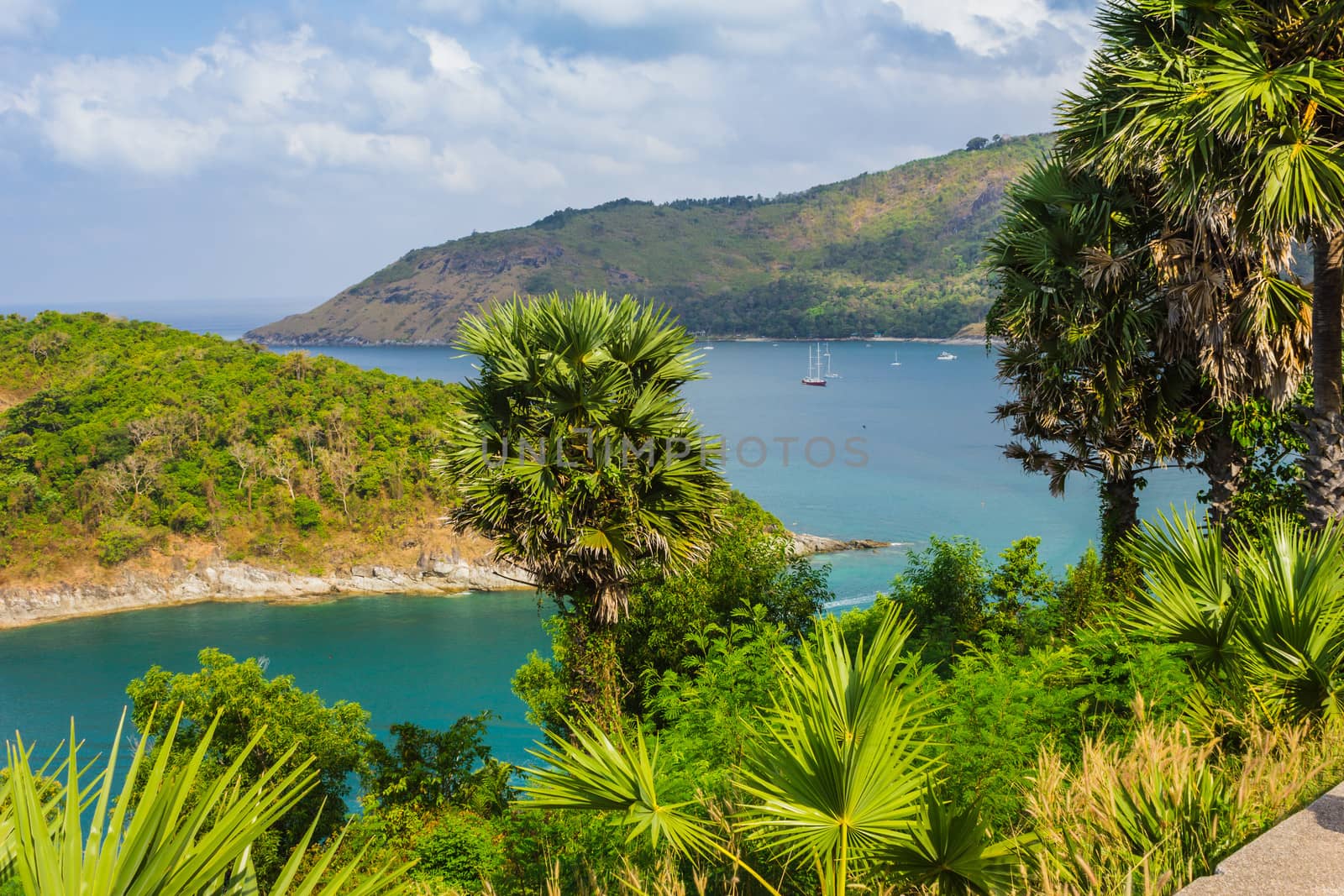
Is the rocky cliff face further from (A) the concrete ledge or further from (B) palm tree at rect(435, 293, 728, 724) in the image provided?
(A) the concrete ledge

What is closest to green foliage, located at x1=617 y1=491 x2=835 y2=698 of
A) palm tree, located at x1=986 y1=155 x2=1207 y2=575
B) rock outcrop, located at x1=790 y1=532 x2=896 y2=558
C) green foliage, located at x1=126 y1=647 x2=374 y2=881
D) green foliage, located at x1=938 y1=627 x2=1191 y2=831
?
palm tree, located at x1=986 y1=155 x2=1207 y2=575

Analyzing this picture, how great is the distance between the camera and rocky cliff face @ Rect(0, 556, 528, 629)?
5216 cm

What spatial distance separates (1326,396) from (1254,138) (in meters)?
2.34

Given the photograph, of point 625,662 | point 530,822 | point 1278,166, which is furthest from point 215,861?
point 625,662

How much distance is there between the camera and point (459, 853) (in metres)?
10.1

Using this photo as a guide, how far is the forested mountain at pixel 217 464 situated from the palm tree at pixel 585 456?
41.5m

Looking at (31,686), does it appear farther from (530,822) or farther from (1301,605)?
(1301,605)

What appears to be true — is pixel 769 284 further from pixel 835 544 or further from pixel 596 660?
pixel 596 660

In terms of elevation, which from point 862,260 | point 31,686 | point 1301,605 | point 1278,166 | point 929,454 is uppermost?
point 862,260

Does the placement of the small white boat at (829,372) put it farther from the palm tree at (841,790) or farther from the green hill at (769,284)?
the palm tree at (841,790)

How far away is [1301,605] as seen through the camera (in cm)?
454

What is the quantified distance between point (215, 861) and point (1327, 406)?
28.5 feet

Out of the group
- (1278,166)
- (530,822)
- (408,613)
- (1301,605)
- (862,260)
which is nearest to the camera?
(1301,605)

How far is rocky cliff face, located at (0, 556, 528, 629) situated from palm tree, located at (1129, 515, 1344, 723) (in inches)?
1928
